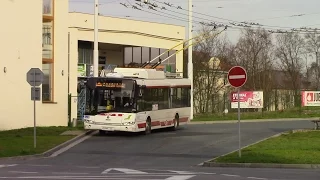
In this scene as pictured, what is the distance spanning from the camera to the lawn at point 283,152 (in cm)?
1997

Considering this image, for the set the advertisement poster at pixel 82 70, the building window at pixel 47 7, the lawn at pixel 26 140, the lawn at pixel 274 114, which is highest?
the building window at pixel 47 7

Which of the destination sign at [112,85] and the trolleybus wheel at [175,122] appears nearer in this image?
the destination sign at [112,85]

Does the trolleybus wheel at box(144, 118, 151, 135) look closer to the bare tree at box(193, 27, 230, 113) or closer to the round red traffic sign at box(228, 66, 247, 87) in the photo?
the round red traffic sign at box(228, 66, 247, 87)

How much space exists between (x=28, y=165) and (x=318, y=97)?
34.1 m

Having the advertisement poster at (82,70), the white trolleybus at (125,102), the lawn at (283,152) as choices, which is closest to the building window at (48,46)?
the white trolleybus at (125,102)

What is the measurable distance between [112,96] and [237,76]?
37.1 ft

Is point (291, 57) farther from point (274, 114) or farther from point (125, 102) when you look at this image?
point (125, 102)

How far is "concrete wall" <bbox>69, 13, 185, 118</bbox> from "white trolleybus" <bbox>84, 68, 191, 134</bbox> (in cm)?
1320

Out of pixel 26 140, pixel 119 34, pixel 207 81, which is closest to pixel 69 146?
pixel 26 140

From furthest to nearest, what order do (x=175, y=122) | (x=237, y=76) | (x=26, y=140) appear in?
1. (x=175, y=122)
2. (x=26, y=140)
3. (x=237, y=76)

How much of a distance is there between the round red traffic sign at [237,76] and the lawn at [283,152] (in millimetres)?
2418

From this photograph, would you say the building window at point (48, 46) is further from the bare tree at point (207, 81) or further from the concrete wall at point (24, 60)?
the bare tree at point (207, 81)

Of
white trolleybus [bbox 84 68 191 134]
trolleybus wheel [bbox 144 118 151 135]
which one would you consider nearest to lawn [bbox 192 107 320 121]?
white trolleybus [bbox 84 68 191 134]

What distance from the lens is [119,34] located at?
54.3 m
